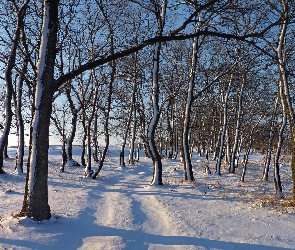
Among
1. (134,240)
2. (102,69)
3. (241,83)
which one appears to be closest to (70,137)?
(102,69)

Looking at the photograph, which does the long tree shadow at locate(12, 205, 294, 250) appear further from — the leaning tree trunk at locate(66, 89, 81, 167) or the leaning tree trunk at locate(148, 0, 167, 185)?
the leaning tree trunk at locate(66, 89, 81, 167)

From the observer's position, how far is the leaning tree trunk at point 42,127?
670 centimetres

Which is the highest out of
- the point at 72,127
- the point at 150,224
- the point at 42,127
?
the point at 72,127

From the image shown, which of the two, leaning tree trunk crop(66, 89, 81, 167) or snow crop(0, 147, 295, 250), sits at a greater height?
leaning tree trunk crop(66, 89, 81, 167)

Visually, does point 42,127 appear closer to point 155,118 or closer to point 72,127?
point 155,118

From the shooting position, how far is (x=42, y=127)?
22.2ft

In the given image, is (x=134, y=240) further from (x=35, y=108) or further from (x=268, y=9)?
(x=268, y=9)

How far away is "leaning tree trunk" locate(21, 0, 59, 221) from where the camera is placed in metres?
6.70

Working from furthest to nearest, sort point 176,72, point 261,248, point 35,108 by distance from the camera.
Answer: point 176,72, point 35,108, point 261,248

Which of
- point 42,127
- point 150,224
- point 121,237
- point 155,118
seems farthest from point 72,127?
point 121,237

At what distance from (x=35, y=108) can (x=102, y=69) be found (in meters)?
13.5

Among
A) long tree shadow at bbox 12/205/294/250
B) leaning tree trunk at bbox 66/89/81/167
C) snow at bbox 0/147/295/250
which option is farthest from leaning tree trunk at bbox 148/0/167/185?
long tree shadow at bbox 12/205/294/250

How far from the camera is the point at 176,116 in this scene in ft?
116

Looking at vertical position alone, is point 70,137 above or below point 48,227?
above
